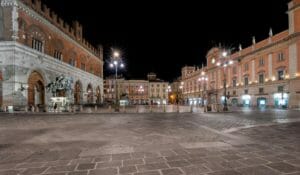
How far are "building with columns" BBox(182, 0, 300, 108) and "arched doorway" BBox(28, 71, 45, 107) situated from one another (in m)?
26.3

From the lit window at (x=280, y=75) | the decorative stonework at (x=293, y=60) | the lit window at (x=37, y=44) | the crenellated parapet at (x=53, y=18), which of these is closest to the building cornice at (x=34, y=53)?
the lit window at (x=37, y=44)

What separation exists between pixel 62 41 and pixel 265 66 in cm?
4005

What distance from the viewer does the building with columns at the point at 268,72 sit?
31.9m

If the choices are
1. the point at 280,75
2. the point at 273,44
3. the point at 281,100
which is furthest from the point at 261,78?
the point at 273,44

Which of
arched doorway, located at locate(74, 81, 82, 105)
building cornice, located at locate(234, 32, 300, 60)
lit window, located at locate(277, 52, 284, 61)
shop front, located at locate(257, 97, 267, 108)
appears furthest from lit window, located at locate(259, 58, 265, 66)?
arched doorway, located at locate(74, 81, 82, 105)

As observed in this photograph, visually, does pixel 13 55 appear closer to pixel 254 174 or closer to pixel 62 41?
pixel 62 41

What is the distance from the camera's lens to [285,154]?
503cm

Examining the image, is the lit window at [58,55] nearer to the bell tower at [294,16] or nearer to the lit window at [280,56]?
the lit window at [280,56]

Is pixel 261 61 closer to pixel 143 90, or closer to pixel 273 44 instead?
pixel 273 44


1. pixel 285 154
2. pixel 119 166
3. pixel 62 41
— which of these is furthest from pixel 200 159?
pixel 62 41

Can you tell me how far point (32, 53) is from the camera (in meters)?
25.7

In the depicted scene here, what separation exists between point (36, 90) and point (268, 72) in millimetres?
41727

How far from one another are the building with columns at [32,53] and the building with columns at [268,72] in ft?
85.4

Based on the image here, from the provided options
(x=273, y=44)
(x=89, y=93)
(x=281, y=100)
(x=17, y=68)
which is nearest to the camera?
(x=17, y=68)
